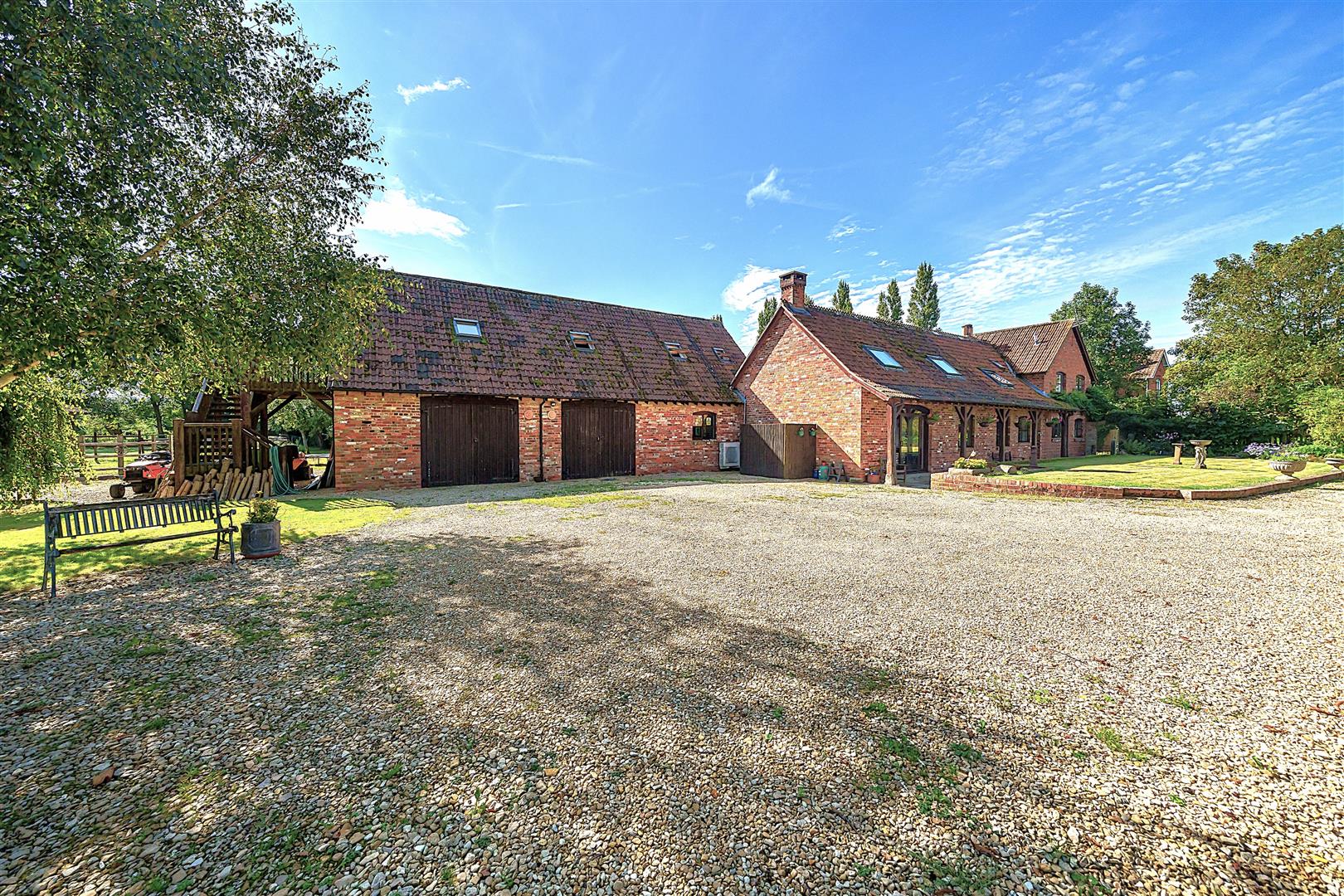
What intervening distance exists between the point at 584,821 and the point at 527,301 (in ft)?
65.6

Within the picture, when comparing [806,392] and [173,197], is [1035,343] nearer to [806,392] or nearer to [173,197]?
[806,392]

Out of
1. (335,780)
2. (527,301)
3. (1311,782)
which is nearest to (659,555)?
(335,780)

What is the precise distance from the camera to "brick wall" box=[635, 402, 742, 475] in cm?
1908

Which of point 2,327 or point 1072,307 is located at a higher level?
point 1072,307

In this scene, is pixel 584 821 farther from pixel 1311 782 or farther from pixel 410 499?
pixel 410 499

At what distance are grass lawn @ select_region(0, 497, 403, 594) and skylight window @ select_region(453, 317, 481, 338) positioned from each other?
7.31m

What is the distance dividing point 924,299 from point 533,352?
4271 cm

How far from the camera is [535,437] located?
1680cm

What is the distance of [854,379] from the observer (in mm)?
17344

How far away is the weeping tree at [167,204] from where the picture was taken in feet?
17.9

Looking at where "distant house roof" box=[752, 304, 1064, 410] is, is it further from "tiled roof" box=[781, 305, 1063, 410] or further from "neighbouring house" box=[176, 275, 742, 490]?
"neighbouring house" box=[176, 275, 742, 490]

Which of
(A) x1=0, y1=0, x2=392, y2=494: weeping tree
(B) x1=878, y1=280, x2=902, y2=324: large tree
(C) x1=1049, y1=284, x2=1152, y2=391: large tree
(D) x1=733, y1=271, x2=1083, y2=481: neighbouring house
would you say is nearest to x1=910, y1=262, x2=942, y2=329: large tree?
(B) x1=878, y1=280, x2=902, y2=324: large tree

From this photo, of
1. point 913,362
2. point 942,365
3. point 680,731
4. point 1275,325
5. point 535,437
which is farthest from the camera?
point 1275,325

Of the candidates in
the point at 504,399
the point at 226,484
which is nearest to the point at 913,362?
the point at 504,399
